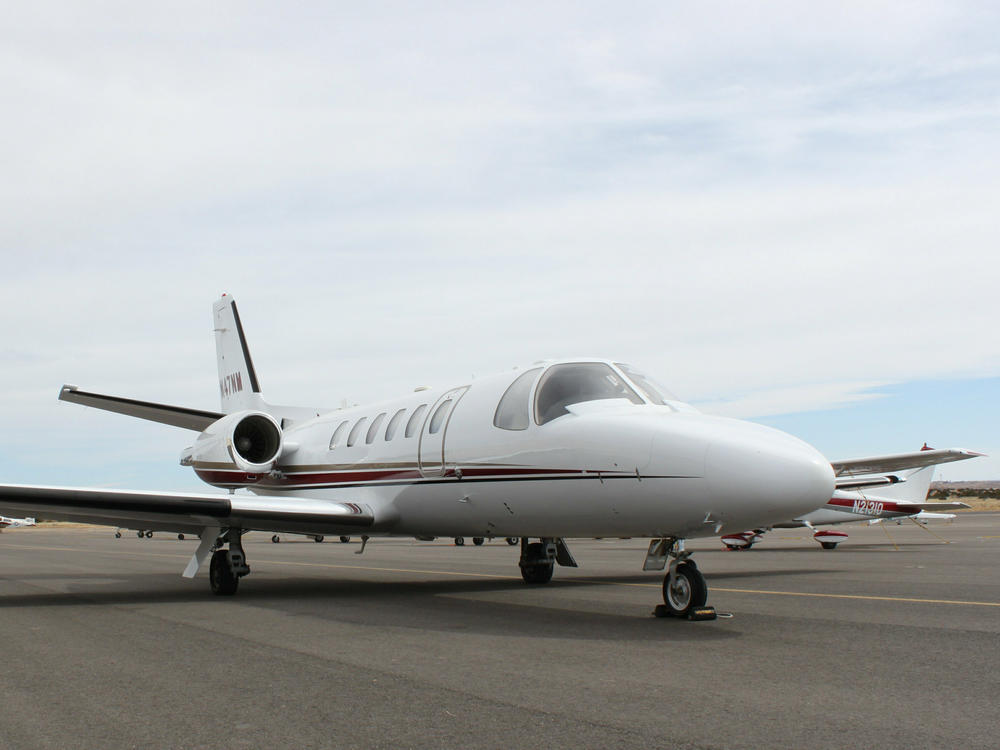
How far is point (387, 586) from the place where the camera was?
44.2 feet

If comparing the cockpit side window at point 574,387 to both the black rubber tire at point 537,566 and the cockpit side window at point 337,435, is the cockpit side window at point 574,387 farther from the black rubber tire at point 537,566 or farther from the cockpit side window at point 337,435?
the cockpit side window at point 337,435

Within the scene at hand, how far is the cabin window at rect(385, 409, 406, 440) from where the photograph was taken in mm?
12594

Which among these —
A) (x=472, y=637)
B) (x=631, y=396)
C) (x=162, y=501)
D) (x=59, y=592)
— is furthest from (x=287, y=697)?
(x=59, y=592)

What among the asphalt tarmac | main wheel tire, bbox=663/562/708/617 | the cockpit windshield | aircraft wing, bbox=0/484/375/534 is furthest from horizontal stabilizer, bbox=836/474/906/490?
main wheel tire, bbox=663/562/708/617

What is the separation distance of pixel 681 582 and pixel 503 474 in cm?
231

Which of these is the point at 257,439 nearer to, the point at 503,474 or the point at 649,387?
the point at 503,474

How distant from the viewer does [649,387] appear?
30.0 ft

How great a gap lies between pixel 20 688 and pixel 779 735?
4.63 m

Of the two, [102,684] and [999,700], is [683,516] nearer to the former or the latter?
[999,700]

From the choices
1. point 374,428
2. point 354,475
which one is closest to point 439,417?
point 374,428

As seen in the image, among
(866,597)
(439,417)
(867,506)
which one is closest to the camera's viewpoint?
(866,597)

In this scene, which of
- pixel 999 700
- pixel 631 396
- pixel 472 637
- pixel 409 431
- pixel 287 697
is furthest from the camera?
pixel 409 431

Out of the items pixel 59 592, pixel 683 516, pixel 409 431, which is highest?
pixel 409 431

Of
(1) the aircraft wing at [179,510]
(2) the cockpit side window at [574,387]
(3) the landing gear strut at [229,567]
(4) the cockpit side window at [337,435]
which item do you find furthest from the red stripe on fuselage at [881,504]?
(3) the landing gear strut at [229,567]
